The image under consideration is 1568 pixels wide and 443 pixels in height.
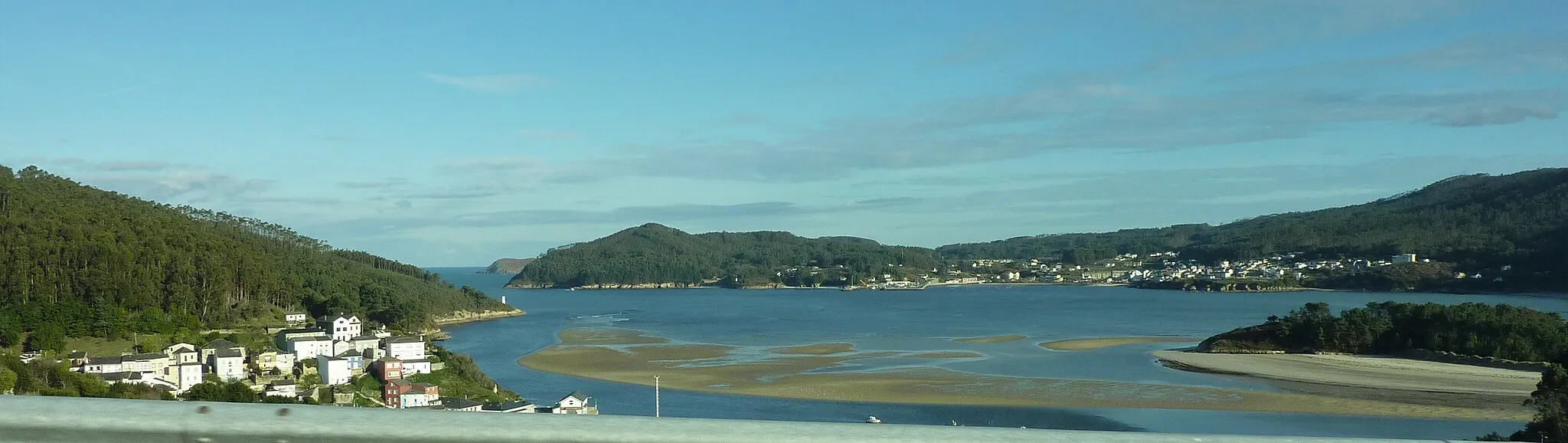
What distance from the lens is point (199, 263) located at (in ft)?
138

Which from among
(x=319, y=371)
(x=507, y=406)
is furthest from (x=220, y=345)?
(x=507, y=406)

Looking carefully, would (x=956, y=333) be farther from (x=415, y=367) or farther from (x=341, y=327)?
(x=415, y=367)

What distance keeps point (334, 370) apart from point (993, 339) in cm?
2556

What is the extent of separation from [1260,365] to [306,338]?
28178 millimetres

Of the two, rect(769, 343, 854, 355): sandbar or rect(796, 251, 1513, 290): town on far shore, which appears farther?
rect(796, 251, 1513, 290): town on far shore

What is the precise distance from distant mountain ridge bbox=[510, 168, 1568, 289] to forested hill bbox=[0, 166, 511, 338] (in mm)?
75334

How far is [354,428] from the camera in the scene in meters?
1.21

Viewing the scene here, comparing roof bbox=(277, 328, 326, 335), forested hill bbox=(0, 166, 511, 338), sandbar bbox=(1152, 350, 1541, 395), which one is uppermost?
forested hill bbox=(0, 166, 511, 338)

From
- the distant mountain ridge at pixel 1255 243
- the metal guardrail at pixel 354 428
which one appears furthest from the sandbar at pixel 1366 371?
the distant mountain ridge at pixel 1255 243

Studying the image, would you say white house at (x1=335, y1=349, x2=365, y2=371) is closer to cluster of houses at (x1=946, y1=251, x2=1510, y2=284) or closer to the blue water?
the blue water

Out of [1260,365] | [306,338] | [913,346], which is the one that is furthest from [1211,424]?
[306,338]

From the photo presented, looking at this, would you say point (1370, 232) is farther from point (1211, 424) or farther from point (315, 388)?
point (315, 388)

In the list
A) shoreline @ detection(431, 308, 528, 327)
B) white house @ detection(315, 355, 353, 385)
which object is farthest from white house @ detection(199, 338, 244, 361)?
shoreline @ detection(431, 308, 528, 327)

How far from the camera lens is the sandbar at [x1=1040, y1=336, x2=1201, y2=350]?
39.0m
